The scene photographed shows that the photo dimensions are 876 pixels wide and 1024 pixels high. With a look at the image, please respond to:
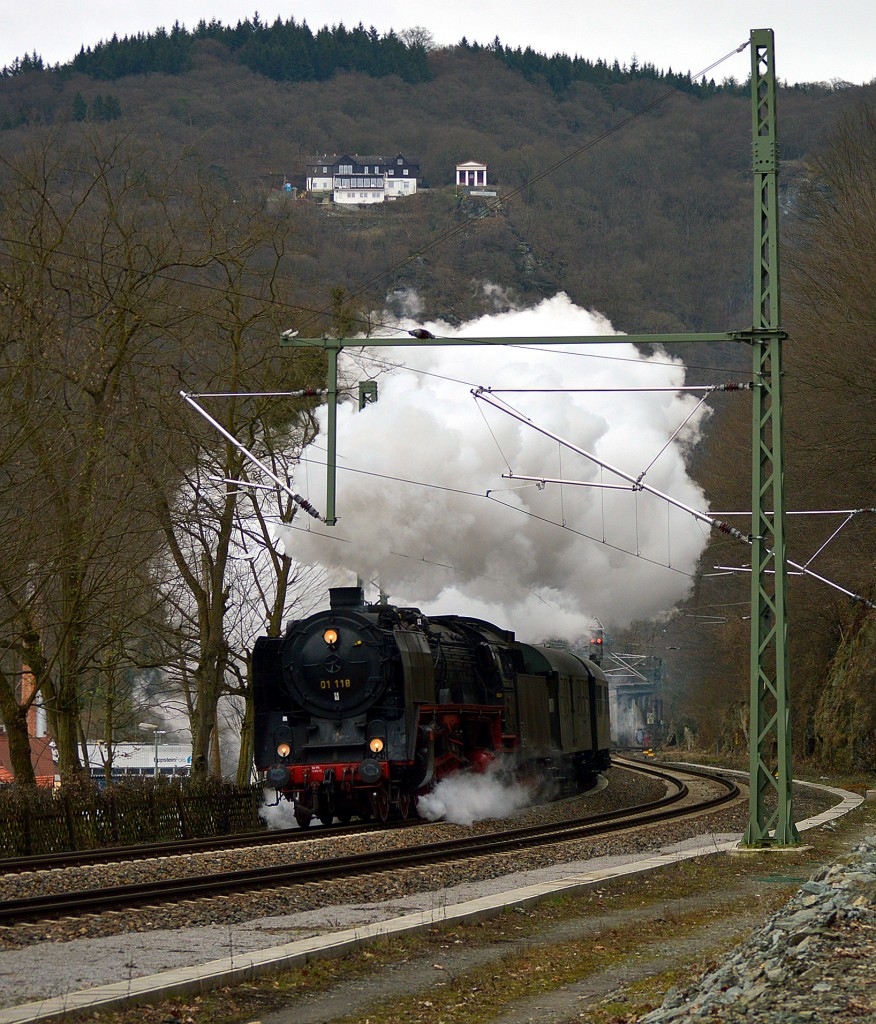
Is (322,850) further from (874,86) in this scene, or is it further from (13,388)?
(874,86)

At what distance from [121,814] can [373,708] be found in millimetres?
4037

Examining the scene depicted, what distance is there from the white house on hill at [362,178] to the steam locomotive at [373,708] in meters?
76.6

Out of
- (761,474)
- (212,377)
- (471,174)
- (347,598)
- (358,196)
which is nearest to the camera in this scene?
(761,474)

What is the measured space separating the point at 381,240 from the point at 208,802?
51582 mm

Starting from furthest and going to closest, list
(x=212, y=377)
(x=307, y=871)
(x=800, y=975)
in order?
(x=212, y=377), (x=307, y=871), (x=800, y=975)

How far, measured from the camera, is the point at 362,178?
126 metres

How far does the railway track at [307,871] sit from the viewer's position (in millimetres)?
11031

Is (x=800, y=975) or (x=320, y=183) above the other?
(x=320, y=183)

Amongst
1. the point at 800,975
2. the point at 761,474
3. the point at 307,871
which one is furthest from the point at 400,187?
the point at 800,975

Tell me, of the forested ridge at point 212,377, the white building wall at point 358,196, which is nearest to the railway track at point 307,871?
the forested ridge at point 212,377

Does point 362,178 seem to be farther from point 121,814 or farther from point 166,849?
point 166,849

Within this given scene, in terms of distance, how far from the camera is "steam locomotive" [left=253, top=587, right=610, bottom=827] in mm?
20656

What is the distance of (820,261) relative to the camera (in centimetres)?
3353

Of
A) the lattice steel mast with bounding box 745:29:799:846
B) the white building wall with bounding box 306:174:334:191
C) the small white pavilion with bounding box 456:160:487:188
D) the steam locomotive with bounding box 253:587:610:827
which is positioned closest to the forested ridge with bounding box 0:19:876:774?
the steam locomotive with bounding box 253:587:610:827
